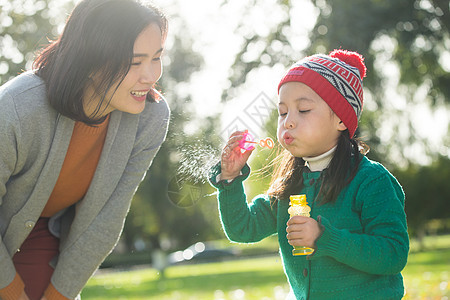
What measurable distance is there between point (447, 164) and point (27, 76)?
26116 millimetres

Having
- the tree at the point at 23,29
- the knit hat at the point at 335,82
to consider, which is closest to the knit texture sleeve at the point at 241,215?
the knit hat at the point at 335,82

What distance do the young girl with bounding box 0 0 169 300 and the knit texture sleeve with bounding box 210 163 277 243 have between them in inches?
25.8

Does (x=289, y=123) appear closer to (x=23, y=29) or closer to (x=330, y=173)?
(x=330, y=173)

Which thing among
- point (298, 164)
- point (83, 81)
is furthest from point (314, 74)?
point (83, 81)

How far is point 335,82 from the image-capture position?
9.18 ft

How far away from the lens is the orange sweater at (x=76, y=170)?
333 cm

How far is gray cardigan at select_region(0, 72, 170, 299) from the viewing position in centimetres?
307

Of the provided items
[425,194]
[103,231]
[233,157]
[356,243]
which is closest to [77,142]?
[103,231]

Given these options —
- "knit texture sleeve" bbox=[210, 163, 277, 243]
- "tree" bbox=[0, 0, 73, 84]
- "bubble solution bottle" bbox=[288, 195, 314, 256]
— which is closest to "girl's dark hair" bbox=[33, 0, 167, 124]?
"knit texture sleeve" bbox=[210, 163, 277, 243]

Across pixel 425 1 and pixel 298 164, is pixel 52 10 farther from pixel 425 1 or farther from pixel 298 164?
pixel 298 164

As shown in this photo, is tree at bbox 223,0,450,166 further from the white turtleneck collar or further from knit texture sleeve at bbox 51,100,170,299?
the white turtleneck collar

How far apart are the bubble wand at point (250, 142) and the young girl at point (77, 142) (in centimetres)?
59

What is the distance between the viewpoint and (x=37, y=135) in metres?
3.12

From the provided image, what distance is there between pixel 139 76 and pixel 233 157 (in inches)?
25.6
